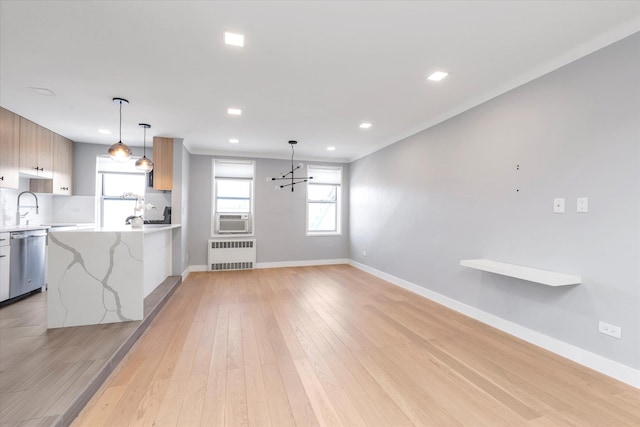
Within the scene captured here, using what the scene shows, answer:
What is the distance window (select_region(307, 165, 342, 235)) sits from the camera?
23.3 feet

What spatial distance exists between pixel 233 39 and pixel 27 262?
4.51 m

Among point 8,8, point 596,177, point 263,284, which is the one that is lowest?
point 263,284

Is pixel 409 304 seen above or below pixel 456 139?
below

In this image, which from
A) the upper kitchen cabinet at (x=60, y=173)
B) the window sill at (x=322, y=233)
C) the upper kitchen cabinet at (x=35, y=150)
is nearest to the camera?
the upper kitchen cabinet at (x=35, y=150)

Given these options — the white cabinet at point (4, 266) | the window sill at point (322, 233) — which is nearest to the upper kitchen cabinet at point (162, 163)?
the white cabinet at point (4, 266)

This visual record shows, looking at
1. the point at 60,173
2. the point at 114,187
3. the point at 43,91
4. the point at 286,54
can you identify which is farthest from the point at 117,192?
the point at 286,54

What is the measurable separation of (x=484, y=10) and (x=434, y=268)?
324 centimetres

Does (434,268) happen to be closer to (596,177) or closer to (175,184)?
(596,177)

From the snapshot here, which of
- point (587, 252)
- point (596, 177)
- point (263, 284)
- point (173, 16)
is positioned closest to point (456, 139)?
point (596, 177)

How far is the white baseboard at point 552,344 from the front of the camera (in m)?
2.14

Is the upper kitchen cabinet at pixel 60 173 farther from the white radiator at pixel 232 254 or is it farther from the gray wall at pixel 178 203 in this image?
the white radiator at pixel 232 254

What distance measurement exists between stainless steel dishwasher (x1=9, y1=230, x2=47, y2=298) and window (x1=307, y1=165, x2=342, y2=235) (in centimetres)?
493

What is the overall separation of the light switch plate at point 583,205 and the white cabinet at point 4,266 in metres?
6.61

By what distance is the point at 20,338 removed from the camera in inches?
104
